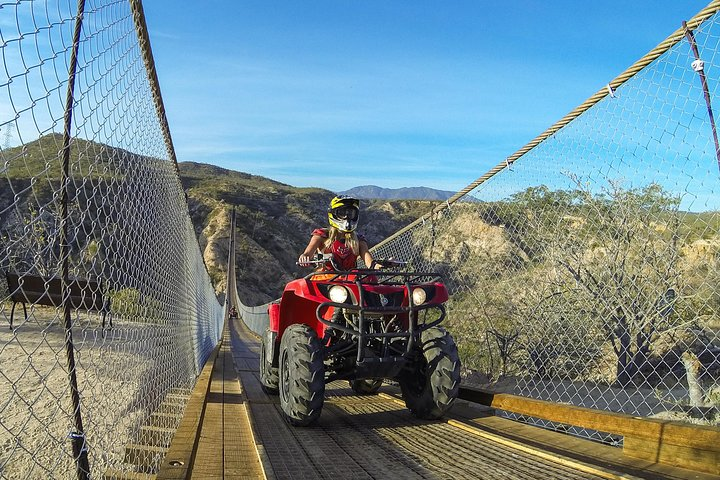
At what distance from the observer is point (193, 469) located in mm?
2906

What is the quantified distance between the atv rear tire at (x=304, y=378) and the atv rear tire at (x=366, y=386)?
157 centimetres

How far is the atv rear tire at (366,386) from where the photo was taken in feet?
17.8

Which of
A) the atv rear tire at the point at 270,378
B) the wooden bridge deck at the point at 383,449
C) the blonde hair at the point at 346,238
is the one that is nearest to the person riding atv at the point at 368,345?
the wooden bridge deck at the point at 383,449

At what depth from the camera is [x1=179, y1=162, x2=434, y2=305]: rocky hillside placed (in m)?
50.0

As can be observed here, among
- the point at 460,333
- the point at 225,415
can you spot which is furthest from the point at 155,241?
the point at 460,333

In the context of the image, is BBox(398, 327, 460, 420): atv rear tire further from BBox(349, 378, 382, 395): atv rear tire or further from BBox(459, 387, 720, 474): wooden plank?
BBox(349, 378, 382, 395): atv rear tire

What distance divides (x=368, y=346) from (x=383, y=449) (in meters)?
0.95

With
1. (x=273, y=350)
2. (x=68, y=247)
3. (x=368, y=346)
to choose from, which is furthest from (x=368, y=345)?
(x=68, y=247)

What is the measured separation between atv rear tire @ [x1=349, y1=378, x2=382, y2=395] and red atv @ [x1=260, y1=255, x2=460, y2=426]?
102cm

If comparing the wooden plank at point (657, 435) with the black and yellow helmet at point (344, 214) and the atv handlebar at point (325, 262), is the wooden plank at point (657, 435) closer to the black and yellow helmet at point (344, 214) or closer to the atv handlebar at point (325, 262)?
the atv handlebar at point (325, 262)

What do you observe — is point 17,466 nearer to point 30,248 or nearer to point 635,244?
point 30,248

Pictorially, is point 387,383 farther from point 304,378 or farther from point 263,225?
point 263,225

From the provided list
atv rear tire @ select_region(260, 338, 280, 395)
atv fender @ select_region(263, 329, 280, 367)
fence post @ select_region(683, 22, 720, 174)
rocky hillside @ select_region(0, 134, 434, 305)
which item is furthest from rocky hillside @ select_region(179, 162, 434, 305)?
fence post @ select_region(683, 22, 720, 174)

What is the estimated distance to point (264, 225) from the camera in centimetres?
5938
